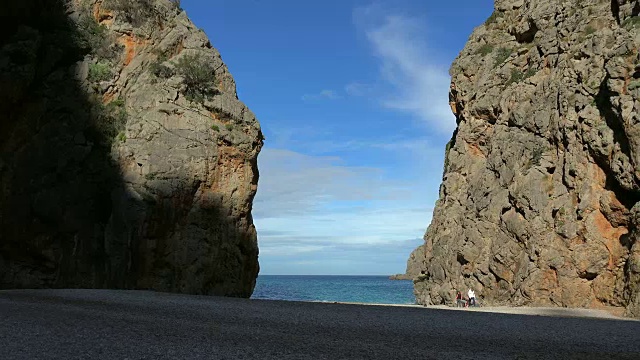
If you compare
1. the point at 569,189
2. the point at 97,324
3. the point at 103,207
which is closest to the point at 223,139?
the point at 103,207

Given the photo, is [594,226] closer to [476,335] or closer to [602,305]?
[602,305]

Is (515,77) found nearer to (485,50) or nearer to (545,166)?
(485,50)

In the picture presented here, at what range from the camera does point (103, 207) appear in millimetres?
27656

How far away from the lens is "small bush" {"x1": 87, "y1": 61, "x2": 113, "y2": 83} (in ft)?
97.5

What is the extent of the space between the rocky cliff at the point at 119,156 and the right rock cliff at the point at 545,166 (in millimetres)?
19791

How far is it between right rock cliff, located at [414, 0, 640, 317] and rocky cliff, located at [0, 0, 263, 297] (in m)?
19.8

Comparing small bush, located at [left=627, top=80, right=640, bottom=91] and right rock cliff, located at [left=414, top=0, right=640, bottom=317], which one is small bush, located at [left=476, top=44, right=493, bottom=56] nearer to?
right rock cliff, located at [left=414, top=0, right=640, bottom=317]

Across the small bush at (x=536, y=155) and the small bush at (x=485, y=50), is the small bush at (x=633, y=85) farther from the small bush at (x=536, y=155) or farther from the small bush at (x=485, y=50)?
the small bush at (x=485, y=50)

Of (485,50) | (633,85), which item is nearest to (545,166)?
(633,85)

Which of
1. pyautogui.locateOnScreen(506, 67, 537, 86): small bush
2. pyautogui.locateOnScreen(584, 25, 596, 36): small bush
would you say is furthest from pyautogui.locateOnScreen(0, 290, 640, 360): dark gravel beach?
pyautogui.locateOnScreen(506, 67, 537, 86): small bush

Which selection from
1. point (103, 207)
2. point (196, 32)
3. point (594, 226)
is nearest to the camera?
point (103, 207)

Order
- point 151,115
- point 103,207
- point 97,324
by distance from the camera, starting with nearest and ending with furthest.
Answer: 1. point 97,324
2. point 103,207
3. point 151,115

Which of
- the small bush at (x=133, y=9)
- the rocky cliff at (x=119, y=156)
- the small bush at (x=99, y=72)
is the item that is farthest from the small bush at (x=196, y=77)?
the small bush at (x=99, y=72)

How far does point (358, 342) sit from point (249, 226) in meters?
20.6
